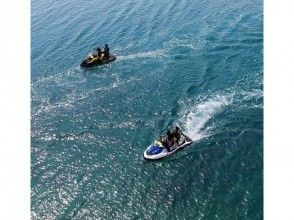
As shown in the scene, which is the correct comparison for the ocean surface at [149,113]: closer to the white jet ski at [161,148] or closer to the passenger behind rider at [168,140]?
the white jet ski at [161,148]

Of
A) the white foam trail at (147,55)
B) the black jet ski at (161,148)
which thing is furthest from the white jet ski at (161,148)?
the white foam trail at (147,55)

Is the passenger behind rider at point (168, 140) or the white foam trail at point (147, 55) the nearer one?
the passenger behind rider at point (168, 140)

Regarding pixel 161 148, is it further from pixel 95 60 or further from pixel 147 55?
pixel 95 60

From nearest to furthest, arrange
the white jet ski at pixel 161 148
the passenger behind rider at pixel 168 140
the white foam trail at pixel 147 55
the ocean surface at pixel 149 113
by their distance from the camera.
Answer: the ocean surface at pixel 149 113, the white jet ski at pixel 161 148, the passenger behind rider at pixel 168 140, the white foam trail at pixel 147 55

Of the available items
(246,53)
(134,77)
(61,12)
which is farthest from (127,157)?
(61,12)

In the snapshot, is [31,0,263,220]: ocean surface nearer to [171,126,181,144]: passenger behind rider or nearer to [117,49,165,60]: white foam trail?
[117,49,165,60]: white foam trail
